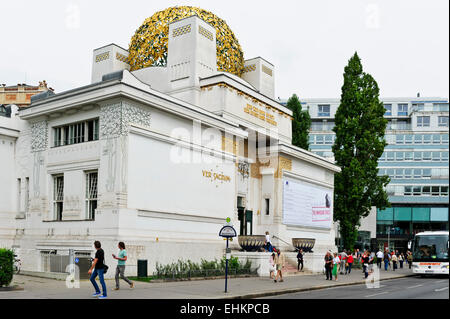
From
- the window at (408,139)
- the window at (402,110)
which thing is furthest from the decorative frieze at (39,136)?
the window at (402,110)

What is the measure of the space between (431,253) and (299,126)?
1995cm

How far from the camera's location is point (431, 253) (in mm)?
32469

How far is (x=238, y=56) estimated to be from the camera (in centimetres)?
3575

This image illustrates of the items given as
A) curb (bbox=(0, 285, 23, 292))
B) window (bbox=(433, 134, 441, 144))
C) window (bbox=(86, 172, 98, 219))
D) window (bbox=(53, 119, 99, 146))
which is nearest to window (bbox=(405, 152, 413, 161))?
window (bbox=(433, 134, 441, 144))

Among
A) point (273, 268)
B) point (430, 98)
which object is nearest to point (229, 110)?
point (273, 268)

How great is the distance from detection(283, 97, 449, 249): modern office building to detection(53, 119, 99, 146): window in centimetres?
6312

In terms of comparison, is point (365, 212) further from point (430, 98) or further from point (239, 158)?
point (430, 98)

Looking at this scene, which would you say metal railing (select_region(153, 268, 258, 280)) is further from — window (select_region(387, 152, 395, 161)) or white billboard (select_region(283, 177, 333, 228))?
window (select_region(387, 152, 395, 161))

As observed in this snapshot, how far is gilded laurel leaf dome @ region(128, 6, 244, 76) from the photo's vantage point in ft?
109

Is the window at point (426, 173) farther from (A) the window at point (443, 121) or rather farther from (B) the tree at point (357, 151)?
(B) the tree at point (357, 151)

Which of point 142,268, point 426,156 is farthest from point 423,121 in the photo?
point 142,268

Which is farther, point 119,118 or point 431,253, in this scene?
point 431,253

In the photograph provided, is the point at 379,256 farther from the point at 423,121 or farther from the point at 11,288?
the point at 423,121
